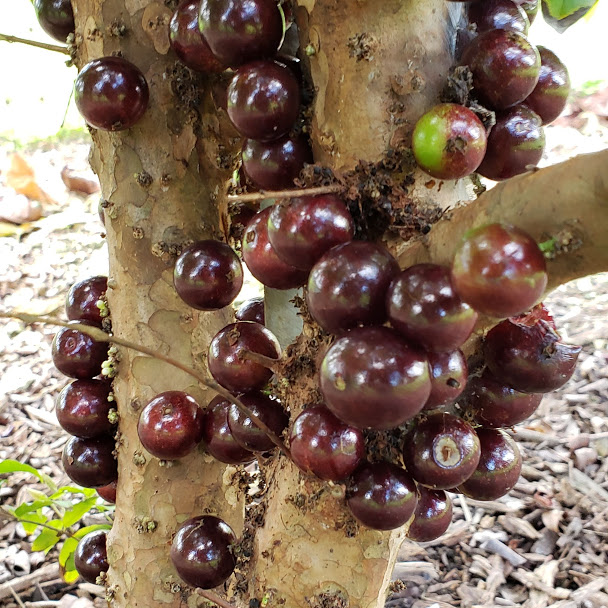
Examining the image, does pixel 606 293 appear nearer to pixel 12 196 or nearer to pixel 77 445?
pixel 77 445

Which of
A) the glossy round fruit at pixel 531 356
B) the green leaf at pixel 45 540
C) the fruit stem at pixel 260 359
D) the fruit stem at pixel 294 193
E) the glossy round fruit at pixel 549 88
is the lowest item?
the green leaf at pixel 45 540

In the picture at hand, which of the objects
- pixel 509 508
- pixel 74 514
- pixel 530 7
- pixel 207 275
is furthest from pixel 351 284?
pixel 509 508

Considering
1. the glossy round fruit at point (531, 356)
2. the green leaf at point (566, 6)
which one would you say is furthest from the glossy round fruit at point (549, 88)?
the glossy round fruit at point (531, 356)

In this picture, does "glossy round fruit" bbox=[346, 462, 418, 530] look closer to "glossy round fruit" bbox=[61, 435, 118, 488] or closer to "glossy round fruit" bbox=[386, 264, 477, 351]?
"glossy round fruit" bbox=[386, 264, 477, 351]

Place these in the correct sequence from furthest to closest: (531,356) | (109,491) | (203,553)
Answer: (109,491) < (203,553) < (531,356)

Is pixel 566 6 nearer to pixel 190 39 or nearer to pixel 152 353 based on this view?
pixel 190 39

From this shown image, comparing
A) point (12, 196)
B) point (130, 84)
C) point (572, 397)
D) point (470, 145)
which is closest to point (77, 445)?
point (130, 84)

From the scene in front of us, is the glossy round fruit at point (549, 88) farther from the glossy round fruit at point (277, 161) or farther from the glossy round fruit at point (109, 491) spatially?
the glossy round fruit at point (109, 491)

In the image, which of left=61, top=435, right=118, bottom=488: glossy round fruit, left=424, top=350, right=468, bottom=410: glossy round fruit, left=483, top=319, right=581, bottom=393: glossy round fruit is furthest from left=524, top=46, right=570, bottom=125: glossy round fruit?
left=61, top=435, right=118, bottom=488: glossy round fruit
